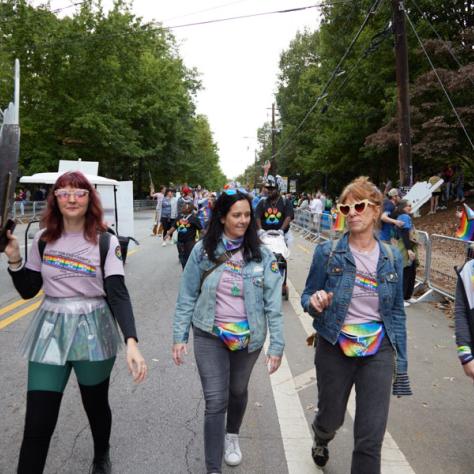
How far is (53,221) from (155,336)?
3595 millimetres

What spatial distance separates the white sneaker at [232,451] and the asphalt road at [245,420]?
0.04 meters

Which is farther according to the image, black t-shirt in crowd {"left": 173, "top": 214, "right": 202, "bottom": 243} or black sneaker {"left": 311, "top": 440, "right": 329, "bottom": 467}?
black t-shirt in crowd {"left": 173, "top": 214, "right": 202, "bottom": 243}

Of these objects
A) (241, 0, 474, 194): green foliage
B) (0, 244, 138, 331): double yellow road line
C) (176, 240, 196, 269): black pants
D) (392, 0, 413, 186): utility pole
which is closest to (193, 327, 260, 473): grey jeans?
(0, 244, 138, 331): double yellow road line

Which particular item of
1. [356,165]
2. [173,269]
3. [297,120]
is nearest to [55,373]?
[173,269]

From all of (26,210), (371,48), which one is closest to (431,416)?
(371,48)

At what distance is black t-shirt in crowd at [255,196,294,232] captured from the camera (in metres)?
8.13

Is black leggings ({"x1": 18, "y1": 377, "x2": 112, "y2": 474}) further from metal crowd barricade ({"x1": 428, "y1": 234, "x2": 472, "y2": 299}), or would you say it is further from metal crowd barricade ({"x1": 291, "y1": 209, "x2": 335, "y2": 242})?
metal crowd barricade ({"x1": 291, "y1": 209, "x2": 335, "y2": 242})

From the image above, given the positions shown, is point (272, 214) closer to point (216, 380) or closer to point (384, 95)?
point (216, 380)

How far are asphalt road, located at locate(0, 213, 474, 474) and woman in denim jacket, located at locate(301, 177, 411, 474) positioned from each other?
0.69m

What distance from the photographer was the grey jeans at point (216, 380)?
2.86m

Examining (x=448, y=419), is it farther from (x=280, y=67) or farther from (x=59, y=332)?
(x=280, y=67)

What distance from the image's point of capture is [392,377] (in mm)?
2809

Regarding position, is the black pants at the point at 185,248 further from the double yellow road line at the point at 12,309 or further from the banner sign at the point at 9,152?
the banner sign at the point at 9,152

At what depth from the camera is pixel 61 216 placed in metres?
2.80
